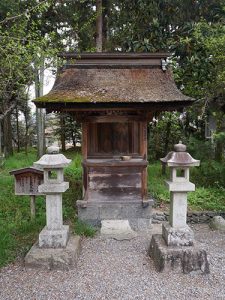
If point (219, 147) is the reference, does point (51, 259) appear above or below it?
below

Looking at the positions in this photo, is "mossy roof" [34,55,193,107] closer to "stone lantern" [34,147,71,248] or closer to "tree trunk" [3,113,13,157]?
"stone lantern" [34,147,71,248]

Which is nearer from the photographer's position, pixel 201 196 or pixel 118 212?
pixel 118 212

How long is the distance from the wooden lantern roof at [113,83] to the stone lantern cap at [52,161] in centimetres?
169

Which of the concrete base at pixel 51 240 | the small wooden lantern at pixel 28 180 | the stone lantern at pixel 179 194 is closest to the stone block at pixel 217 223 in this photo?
the stone lantern at pixel 179 194

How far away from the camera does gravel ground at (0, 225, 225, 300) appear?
4582mm

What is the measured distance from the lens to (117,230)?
7.46 m

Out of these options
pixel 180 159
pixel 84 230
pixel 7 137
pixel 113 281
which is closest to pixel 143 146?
pixel 180 159

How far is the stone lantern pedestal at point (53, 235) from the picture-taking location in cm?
543

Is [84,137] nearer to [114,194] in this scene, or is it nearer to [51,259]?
[114,194]

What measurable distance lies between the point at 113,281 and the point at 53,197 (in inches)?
79.0

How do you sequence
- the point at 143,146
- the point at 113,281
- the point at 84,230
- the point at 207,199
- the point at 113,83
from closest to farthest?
1. the point at 113,281
2. the point at 84,230
3. the point at 113,83
4. the point at 143,146
5. the point at 207,199

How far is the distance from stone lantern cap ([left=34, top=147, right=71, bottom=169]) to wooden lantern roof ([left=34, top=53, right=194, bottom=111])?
169cm

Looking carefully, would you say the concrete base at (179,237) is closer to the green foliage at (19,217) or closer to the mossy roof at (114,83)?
the green foliage at (19,217)

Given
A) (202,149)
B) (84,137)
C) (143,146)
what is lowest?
(202,149)
